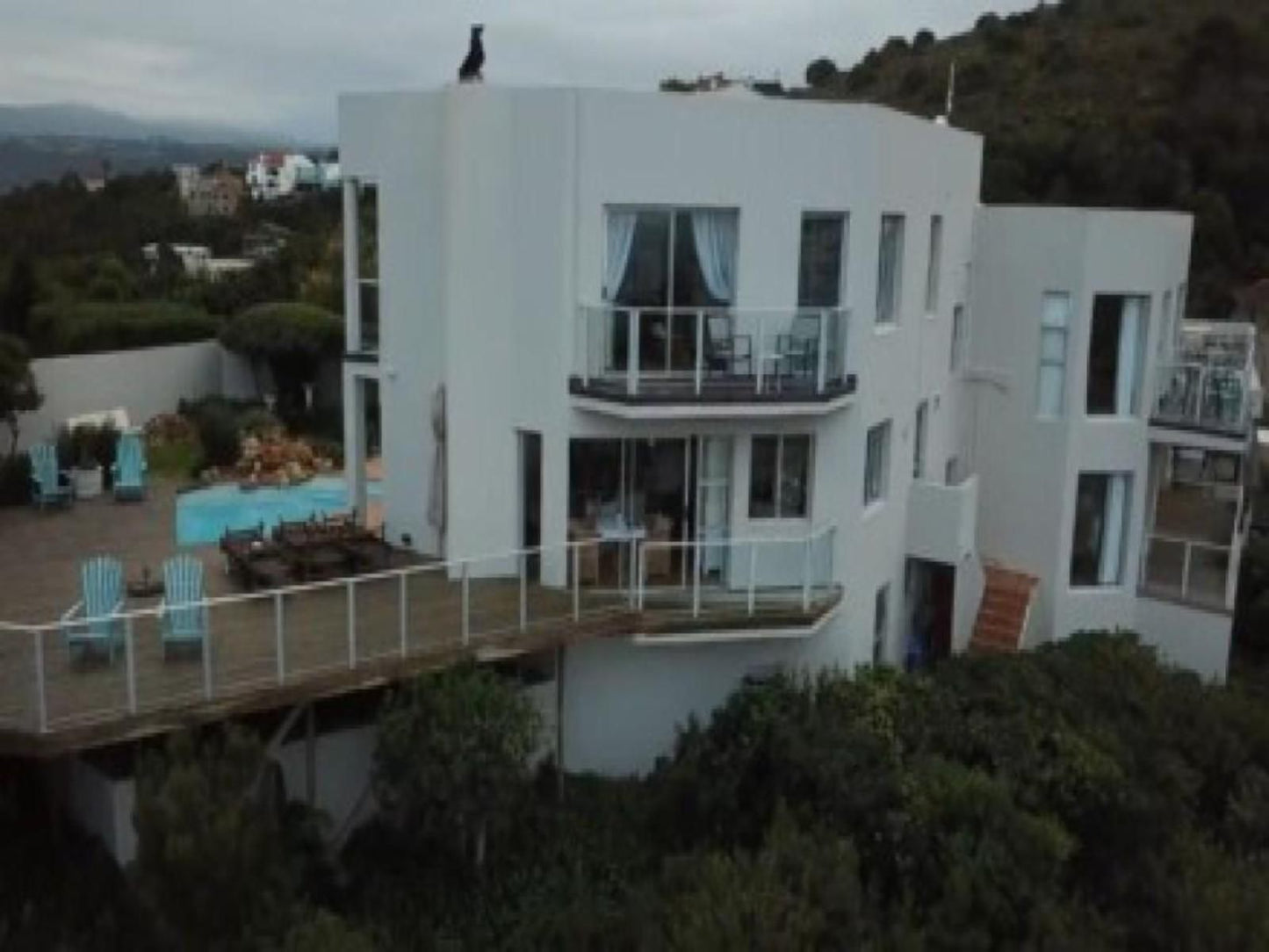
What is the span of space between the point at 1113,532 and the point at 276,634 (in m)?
14.7

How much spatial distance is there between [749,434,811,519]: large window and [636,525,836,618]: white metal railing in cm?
45

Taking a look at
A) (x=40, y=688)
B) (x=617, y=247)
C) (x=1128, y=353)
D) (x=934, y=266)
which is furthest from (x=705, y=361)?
(x=1128, y=353)

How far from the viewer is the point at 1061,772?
53.1 ft

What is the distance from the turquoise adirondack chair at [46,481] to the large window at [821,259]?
1361 cm

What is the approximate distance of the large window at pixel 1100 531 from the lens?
75.8ft

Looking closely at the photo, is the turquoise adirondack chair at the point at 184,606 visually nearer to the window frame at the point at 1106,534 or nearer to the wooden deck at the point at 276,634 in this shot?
the wooden deck at the point at 276,634

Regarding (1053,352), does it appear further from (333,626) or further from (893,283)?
(333,626)

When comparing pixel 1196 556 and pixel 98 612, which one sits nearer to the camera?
pixel 98 612

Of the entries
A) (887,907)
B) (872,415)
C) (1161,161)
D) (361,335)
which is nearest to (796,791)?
(887,907)

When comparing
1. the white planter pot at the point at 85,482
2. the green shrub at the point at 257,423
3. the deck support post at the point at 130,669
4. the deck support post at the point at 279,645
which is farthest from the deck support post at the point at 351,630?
the green shrub at the point at 257,423

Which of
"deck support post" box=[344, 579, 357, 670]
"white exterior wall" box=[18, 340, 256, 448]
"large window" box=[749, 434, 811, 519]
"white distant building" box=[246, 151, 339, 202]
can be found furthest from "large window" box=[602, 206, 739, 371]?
"white distant building" box=[246, 151, 339, 202]

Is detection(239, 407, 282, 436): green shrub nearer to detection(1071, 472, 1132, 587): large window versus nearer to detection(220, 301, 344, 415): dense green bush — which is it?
detection(220, 301, 344, 415): dense green bush

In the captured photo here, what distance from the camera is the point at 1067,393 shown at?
73.8 ft

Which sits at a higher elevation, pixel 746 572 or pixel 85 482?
pixel 746 572
